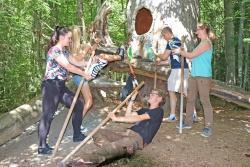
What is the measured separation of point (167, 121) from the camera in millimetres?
7969

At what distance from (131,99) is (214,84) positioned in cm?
214

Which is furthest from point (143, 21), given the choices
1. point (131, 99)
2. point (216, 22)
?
point (216, 22)

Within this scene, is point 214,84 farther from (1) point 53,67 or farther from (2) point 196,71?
(1) point 53,67

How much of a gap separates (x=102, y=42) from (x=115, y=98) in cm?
174

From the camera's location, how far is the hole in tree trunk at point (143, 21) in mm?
9258

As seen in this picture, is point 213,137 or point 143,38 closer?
point 213,137

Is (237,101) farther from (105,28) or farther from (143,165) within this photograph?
(105,28)

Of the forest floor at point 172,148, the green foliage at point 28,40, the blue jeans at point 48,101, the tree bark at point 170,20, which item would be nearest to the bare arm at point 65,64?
the blue jeans at point 48,101

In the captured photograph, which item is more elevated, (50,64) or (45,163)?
(50,64)

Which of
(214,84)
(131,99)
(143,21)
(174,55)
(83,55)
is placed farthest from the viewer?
(143,21)

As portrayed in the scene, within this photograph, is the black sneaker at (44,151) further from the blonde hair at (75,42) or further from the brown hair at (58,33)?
the blonde hair at (75,42)

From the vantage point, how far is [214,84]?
316 inches

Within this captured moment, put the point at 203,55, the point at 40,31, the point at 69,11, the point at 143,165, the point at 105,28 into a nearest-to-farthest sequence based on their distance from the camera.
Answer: the point at 143,165 → the point at 203,55 → the point at 105,28 → the point at 40,31 → the point at 69,11

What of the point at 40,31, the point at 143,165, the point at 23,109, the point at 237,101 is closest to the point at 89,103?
the point at 23,109
